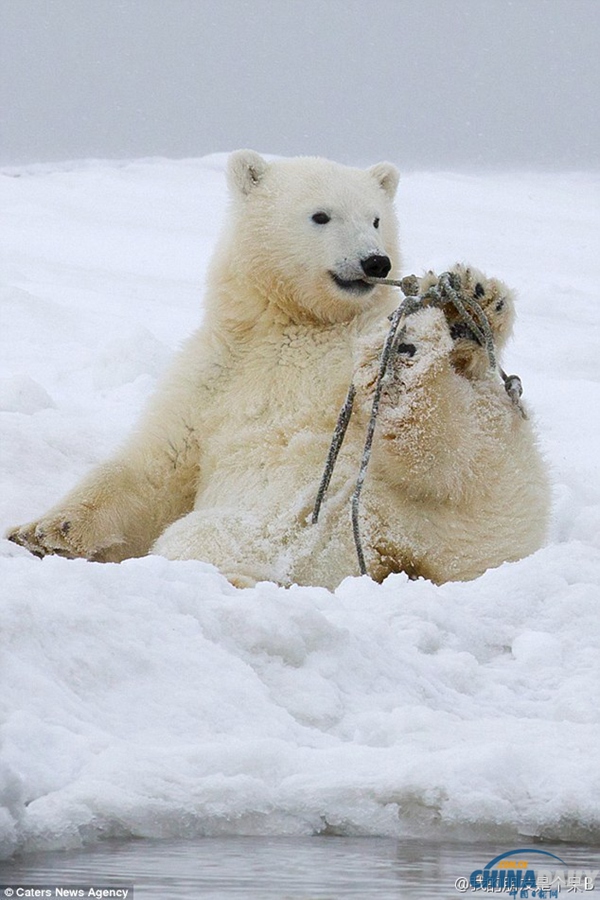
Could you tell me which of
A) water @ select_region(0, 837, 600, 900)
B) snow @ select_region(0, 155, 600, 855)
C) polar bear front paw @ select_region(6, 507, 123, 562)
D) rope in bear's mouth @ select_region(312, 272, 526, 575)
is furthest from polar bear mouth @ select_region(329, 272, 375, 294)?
water @ select_region(0, 837, 600, 900)

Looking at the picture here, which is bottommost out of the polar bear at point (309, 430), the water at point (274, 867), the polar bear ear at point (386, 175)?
the water at point (274, 867)

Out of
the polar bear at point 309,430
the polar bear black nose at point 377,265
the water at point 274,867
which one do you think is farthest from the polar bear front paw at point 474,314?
the water at point 274,867

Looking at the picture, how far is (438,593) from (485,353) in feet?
4.38

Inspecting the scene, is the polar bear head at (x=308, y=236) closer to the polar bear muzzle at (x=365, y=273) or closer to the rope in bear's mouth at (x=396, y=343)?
the polar bear muzzle at (x=365, y=273)

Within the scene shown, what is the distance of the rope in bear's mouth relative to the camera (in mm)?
4707

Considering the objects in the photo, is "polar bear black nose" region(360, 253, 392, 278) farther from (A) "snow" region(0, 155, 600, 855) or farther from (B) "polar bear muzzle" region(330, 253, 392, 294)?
(A) "snow" region(0, 155, 600, 855)

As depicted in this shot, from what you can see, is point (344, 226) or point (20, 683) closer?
point (20, 683)

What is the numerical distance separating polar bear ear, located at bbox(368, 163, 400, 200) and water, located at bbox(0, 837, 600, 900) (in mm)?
3803

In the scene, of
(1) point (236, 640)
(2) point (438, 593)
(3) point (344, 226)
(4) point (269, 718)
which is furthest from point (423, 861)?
(3) point (344, 226)

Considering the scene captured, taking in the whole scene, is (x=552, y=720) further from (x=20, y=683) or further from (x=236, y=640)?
(x=20, y=683)

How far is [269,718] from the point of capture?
287cm

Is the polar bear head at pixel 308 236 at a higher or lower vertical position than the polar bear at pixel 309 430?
higher

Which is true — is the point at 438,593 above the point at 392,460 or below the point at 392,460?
below

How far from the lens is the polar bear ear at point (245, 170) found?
18.8ft
